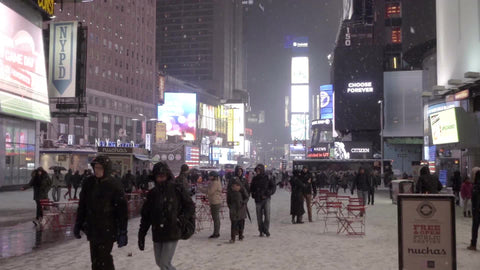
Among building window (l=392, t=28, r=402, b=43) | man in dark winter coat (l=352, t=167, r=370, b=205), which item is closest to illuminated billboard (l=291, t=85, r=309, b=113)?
building window (l=392, t=28, r=402, b=43)

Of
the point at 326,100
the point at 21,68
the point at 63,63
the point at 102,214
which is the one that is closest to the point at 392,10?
the point at 326,100

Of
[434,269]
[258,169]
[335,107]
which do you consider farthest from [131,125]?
[434,269]

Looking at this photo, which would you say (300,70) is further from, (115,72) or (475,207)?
(475,207)

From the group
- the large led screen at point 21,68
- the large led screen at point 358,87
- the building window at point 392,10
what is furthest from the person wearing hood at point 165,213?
the building window at point 392,10

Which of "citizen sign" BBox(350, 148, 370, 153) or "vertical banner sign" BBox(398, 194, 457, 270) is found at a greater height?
"citizen sign" BBox(350, 148, 370, 153)

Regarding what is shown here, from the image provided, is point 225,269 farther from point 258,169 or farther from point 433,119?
point 433,119

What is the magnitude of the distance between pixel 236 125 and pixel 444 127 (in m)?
127

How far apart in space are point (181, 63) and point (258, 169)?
7117 inches

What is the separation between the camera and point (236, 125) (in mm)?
150125

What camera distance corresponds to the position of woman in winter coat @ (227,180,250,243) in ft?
37.5

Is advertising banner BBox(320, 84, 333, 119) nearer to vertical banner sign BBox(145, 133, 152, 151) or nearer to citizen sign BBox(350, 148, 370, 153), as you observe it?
citizen sign BBox(350, 148, 370, 153)

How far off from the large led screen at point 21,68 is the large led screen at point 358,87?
1650 inches

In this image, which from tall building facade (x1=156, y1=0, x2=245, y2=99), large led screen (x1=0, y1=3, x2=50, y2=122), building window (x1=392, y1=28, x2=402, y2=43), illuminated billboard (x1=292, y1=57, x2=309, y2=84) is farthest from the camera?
illuminated billboard (x1=292, y1=57, x2=309, y2=84)

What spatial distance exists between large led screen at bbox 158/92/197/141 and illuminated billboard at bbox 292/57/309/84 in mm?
93994
